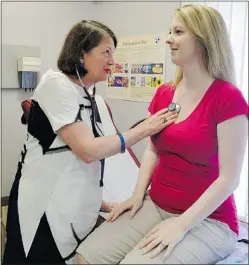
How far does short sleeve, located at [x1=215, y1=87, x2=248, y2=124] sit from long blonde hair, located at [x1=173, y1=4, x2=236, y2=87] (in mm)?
44

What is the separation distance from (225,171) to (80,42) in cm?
59

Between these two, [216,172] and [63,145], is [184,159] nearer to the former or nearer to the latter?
[216,172]

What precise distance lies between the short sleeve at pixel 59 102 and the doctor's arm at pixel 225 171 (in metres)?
0.42

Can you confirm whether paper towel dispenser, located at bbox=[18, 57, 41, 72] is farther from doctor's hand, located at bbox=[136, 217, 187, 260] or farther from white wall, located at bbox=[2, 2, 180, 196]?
doctor's hand, located at bbox=[136, 217, 187, 260]

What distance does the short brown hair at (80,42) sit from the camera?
101 cm

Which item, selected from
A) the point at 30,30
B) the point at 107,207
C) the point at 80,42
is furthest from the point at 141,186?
the point at 30,30

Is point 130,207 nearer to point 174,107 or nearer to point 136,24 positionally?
point 174,107

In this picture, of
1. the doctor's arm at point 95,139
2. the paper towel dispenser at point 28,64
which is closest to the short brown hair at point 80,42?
the doctor's arm at point 95,139

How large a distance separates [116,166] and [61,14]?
1.14 meters

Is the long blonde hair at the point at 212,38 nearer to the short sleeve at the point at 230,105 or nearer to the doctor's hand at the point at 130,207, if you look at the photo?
the short sleeve at the point at 230,105

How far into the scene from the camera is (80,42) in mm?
1020

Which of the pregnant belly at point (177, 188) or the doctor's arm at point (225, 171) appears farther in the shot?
the pregnant belly at point (177, 188)

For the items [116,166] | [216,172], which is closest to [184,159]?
[216,172]

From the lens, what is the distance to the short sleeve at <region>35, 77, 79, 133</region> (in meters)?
0.94
